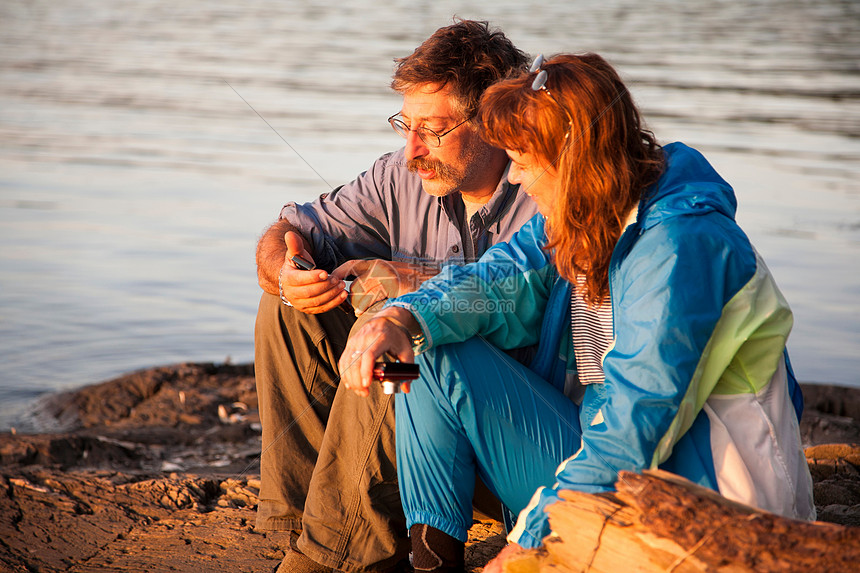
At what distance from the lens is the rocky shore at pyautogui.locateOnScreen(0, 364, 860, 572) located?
286 centimetres

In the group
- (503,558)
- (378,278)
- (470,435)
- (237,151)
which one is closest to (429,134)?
(378,278)

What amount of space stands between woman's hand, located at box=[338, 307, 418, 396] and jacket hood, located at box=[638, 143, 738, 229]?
2.17 ft

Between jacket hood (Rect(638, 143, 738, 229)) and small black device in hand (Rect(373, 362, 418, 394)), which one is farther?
small black device in hand (Rect(373, 362, 418, 394))

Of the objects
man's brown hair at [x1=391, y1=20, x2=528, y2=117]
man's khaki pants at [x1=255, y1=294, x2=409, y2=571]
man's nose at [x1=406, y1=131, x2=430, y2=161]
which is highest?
man's brown hair at [x1=391, y1=20, x2=528, y2=117]

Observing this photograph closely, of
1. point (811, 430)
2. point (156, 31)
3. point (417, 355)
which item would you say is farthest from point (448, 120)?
point (156, 31)

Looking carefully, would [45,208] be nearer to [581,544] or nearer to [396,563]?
[396,563]

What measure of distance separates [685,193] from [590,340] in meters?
0.48

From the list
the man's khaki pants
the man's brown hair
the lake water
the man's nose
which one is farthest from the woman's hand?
the man's brown hair

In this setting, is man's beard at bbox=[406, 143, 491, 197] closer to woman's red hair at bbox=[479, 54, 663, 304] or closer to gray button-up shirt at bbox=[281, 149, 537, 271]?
gray button-up shirt at bbox=[281, 149, 537, 271]

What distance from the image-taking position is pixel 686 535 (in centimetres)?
167

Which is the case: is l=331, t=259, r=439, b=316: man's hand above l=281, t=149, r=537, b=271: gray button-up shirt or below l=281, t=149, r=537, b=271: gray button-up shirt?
below

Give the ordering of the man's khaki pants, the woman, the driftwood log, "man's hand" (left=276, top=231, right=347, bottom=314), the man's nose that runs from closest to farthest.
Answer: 1. the driftwood log
2. the woman
3. the man's khaki pants
4. "man's hand" (left=276, top=231, right=347, bottom=314)
5. the man's nose

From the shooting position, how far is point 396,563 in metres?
2.56

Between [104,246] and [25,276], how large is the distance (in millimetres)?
770
